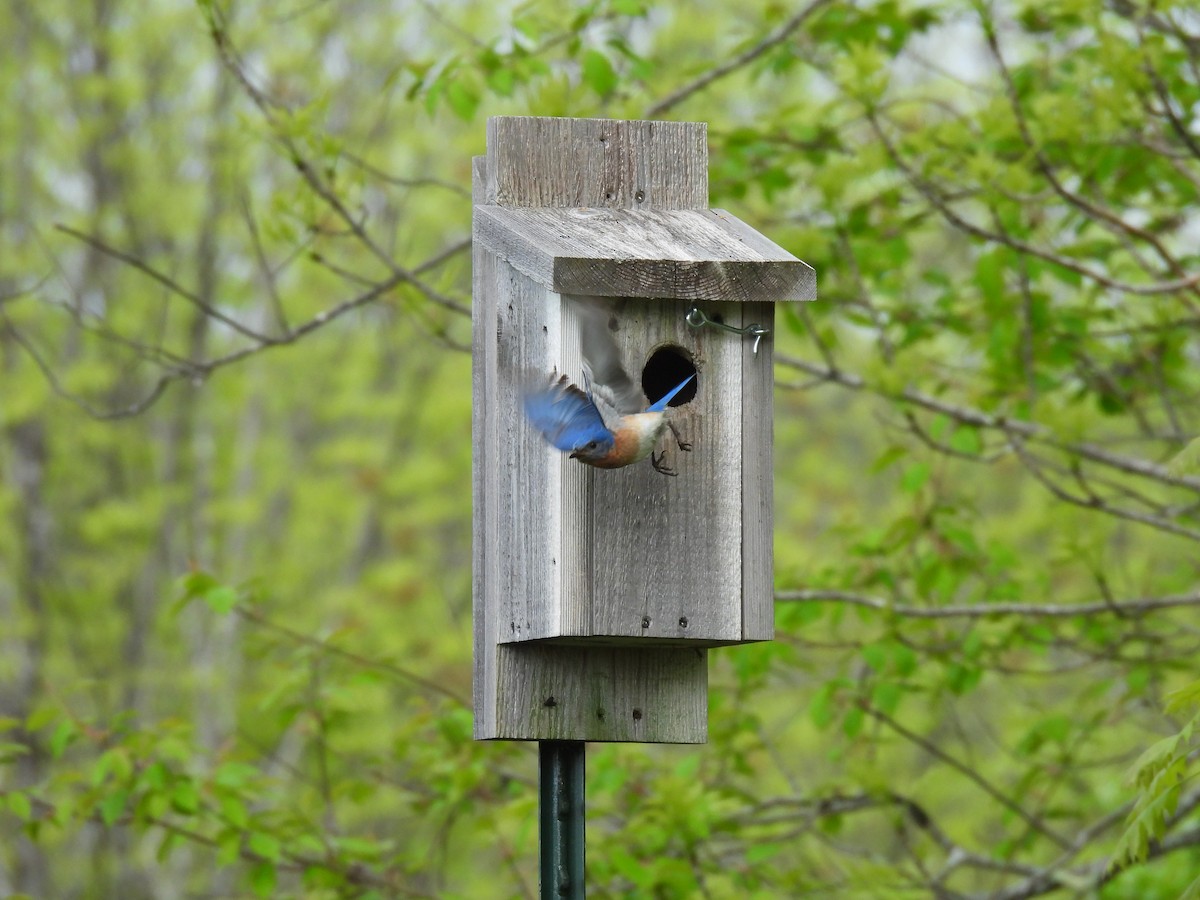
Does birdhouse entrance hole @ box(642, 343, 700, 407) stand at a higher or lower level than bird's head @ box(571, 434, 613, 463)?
higher

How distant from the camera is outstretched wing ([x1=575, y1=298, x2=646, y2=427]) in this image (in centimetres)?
271

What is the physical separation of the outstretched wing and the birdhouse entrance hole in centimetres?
9

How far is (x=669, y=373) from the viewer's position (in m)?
2.93

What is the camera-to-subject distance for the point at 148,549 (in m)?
13.4

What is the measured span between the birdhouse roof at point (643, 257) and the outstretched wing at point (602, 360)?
90 mm

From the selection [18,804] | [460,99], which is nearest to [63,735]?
[18,804]

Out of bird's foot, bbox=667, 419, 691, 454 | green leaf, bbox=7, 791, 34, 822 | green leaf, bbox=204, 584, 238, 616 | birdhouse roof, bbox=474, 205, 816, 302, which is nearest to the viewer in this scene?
birdhouse roof, bbox=474, 205, 816, 302

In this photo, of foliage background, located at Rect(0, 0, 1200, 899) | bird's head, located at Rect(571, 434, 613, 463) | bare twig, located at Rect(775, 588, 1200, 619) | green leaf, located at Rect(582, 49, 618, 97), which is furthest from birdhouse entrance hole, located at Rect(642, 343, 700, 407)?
green leaf, located at Rect(582, 49, 618, 97)

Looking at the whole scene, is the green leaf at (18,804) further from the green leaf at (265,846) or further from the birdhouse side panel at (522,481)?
the birdhouse side panel at (522,481)

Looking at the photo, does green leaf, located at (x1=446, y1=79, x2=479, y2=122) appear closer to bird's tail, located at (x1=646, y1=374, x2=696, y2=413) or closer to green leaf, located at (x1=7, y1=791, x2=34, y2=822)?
bird's tail, located at (x1=646, y1=374, x2=696, y2=413)

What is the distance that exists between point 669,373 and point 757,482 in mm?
265

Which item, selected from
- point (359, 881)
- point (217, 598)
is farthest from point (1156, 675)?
point (217, 598)

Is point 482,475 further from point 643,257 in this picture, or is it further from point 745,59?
point 745,59

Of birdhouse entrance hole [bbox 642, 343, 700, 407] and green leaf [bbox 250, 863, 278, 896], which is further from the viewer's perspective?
green leaf [bbox 250, 863, 278, 896]
